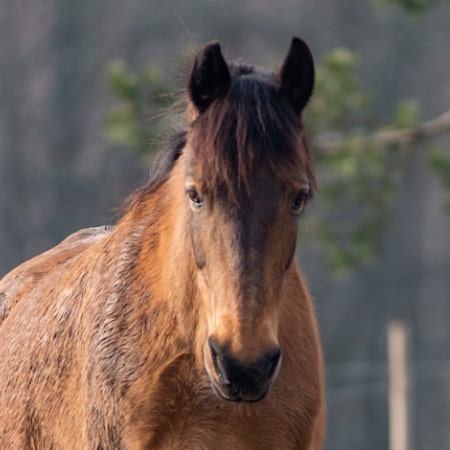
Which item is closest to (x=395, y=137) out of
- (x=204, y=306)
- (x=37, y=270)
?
(x=37, y=270)

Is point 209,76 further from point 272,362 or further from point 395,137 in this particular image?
point 395,137

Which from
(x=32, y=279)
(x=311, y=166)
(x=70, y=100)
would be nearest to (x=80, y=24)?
(x=70, y=100)

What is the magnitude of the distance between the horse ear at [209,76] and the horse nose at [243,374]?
961 millimetres

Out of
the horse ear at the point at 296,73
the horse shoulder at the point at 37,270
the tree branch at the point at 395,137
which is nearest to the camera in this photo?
the horse ear at the point at 296,73

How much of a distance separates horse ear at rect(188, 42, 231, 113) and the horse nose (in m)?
0.96

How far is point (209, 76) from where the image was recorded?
3.94 metres

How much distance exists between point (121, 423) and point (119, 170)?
19.2m

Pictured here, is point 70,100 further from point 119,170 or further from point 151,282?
point 151,282

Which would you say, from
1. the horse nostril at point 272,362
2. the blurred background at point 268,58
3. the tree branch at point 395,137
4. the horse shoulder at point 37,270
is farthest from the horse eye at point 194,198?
the blurred background at point 268,58

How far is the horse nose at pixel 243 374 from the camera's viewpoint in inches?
134

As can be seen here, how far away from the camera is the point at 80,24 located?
78.3ft

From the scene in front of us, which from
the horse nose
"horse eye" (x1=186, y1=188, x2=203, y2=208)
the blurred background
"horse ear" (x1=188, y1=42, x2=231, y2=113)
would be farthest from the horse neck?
the blurred background

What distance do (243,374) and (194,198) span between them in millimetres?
729

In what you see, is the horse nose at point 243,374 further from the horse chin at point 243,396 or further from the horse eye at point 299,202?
the horse eye at point 299,202
